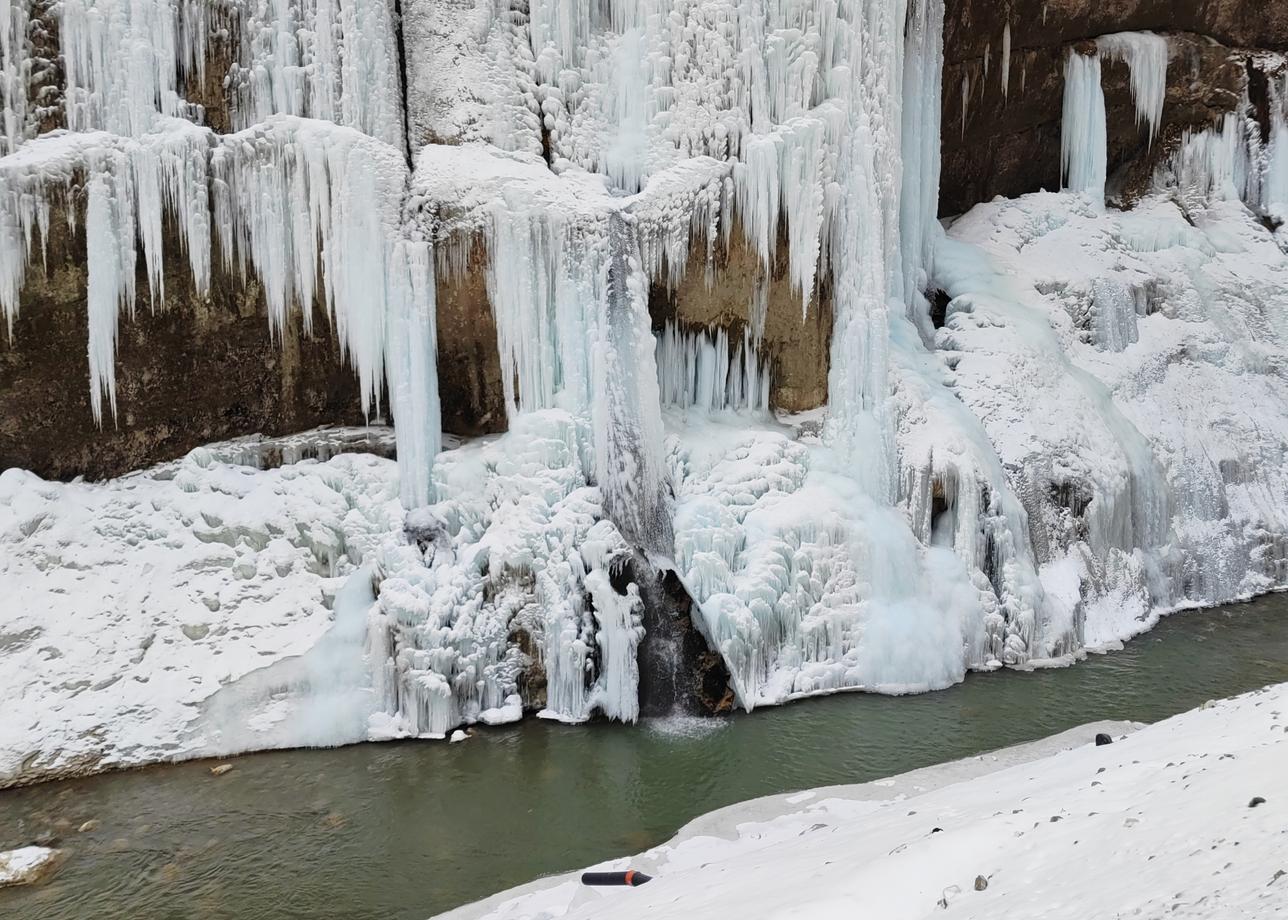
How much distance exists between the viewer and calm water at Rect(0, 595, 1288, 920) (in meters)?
6.61

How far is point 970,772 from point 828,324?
5.32 meters

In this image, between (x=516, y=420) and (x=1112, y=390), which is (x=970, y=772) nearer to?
(x=516, y=420)

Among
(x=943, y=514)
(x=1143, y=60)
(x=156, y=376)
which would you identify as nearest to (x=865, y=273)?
(x=943, y=514)

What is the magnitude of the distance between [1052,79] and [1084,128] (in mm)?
924

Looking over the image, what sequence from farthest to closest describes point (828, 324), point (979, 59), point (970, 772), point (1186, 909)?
point (979, 59), point (828, 324), point (970, 772), point (1186, 909)

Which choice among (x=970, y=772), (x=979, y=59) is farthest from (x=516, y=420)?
(x=979, y=59)

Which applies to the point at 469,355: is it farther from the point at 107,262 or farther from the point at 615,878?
the point at 615,878

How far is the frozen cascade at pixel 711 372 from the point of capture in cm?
1112

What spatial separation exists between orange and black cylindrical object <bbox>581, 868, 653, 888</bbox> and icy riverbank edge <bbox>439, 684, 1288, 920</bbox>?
112 mm

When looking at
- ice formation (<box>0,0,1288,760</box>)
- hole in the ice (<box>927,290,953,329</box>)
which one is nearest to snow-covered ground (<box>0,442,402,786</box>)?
ice formation (<box>0,0,1288,760</box>)

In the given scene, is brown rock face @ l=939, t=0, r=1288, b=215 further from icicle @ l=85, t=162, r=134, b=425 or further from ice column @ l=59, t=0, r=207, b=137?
icicle @ l=85, t=162, r=134, b=425

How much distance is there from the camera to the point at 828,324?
11078 mm

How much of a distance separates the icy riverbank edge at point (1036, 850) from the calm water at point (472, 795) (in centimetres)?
78

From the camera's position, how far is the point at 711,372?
11242 mm
